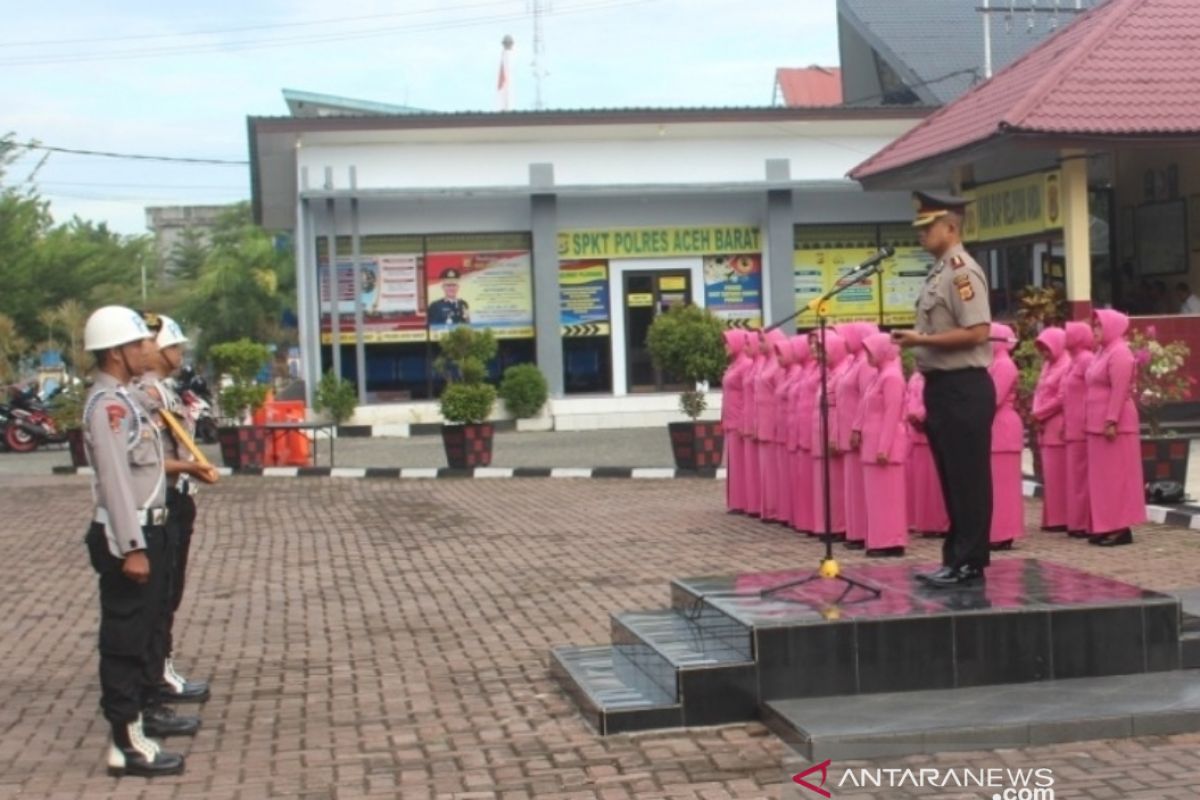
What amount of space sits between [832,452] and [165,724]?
6781mm

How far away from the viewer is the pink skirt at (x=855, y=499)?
12.8 m

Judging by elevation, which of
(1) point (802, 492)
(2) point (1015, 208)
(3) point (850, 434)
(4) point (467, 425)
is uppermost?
(2) point (1015, 208)

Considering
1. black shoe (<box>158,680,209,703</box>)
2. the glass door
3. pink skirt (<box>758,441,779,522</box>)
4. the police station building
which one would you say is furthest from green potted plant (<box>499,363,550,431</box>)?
black shoe (<box>158,680,209,703</box>)

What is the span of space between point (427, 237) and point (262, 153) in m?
3.18

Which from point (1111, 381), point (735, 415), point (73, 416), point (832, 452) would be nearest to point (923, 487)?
point (832, 452)

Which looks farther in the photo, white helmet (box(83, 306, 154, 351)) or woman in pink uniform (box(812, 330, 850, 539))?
woman in pink uniform (box(812, 330, 850, 539))

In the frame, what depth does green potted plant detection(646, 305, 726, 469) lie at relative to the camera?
67.9ft

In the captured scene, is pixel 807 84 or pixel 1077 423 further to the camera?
pixel 807 84

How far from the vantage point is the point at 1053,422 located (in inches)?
525

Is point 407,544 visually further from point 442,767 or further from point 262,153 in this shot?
point 262,153

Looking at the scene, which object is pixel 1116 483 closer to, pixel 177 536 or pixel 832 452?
pixel 832 452

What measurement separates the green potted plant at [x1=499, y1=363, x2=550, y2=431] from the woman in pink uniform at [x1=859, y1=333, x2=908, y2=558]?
16937 millimetres

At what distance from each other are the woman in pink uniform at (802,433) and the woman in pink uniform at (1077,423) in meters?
1.93

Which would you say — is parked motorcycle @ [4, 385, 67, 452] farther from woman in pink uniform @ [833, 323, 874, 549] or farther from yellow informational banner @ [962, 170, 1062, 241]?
woman in pink uniform @ [833, 323, 874, 549]
